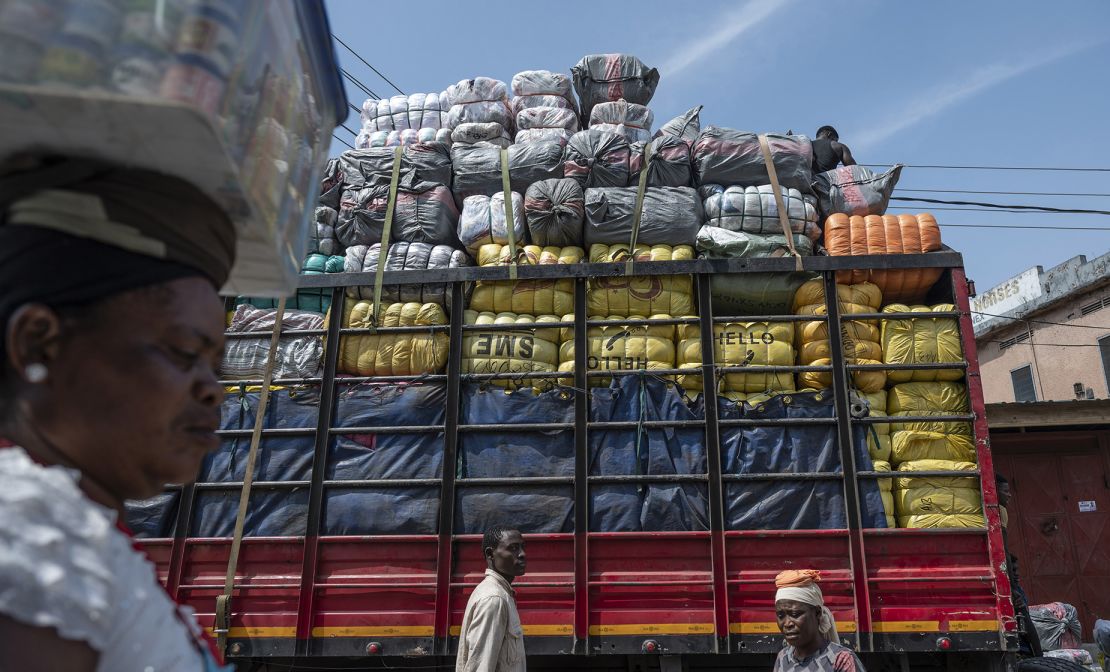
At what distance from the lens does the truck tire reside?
194 inches

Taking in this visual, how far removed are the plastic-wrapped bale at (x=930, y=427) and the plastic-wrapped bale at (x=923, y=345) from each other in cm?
6

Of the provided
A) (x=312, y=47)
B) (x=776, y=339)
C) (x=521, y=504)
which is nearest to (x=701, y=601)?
(x=521, y=504)

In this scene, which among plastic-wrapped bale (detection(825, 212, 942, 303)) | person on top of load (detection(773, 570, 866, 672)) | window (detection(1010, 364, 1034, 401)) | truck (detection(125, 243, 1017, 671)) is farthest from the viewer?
window (detection(1010, 364, 1034, 401))

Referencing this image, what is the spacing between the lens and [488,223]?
552cm

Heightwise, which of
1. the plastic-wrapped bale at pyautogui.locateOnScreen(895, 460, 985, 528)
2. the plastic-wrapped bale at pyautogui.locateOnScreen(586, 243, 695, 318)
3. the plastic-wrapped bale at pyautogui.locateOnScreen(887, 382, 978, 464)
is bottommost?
the plastic-wrapped bale at pyautogui.locateOnScreen(895, 460, 985, 528)

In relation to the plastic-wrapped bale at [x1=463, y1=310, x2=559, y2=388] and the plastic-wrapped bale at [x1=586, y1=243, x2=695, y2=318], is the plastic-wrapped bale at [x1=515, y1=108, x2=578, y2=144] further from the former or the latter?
the plastic-wrapped bale at [x1=463, y1=310, x2=559, y2=388]

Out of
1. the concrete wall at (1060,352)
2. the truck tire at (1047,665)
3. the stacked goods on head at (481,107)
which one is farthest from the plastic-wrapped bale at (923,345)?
the concrete wall at (1060,352)

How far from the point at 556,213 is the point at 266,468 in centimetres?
256

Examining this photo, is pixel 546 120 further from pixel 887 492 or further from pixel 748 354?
pixel 887 492

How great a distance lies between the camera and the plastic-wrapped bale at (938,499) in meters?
4.56

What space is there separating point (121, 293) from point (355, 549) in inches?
167

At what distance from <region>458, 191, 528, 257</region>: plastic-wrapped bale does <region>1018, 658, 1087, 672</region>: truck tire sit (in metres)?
4.35

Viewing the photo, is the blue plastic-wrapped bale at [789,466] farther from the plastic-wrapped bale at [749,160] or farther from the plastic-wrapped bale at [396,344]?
the plastic-wrapped bale at [396,344]

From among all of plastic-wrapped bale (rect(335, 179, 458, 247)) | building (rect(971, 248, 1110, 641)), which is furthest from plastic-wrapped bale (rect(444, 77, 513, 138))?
building (rect(971, 248, 1110, 641))
